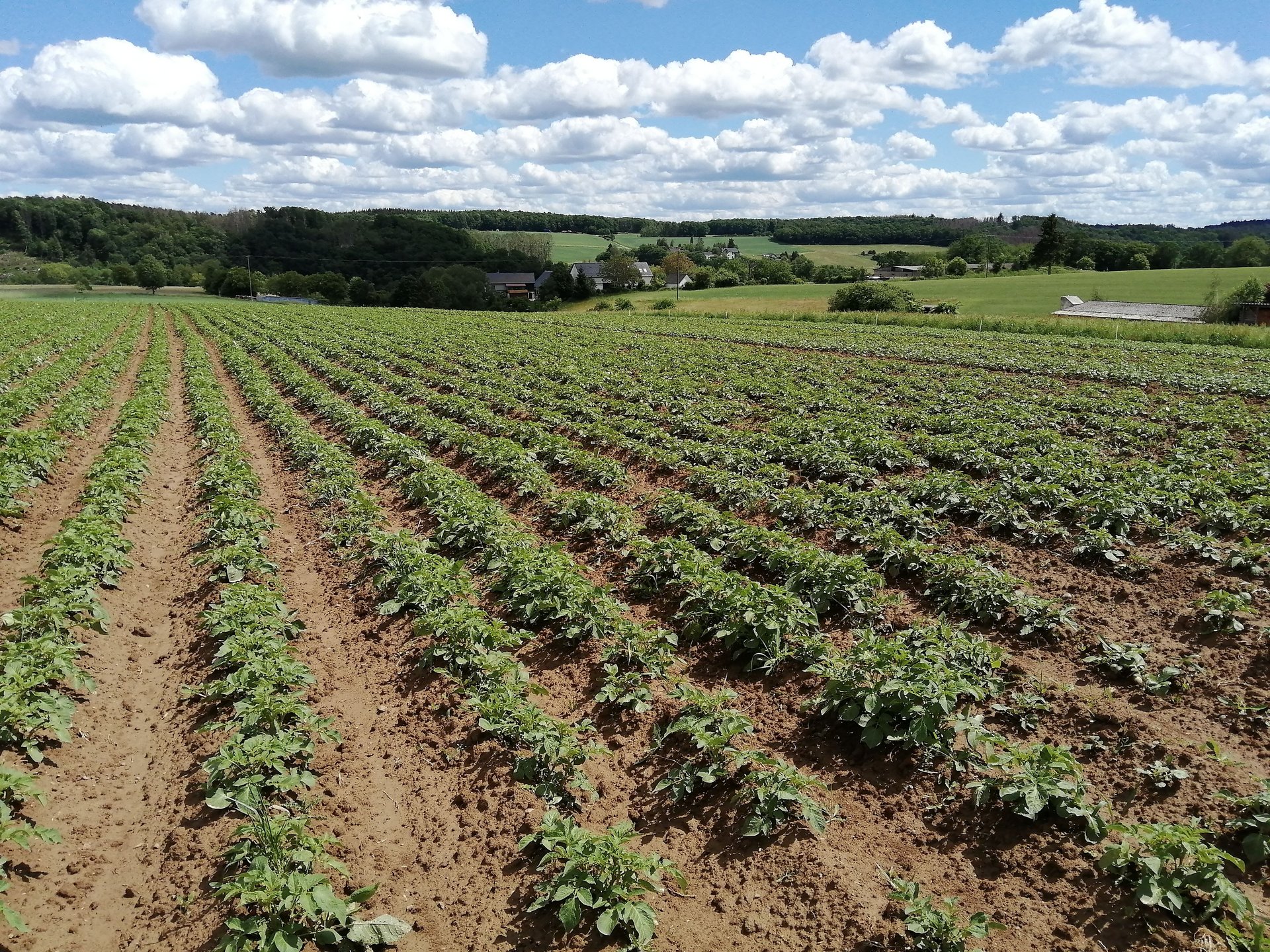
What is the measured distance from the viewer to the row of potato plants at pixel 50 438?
11914 mm

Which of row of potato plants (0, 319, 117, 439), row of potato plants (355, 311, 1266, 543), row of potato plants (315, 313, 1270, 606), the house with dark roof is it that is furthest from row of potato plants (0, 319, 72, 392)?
Result: the house with dark roof

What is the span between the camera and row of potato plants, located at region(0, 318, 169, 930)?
17.3 ft

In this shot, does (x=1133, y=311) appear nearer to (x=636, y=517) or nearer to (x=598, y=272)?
(x=636, y=517)

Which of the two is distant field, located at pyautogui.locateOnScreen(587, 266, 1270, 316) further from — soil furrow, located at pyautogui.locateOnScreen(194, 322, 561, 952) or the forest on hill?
soil furrow, located at pyautogui.locateOnScreen(194, 322, 561, 952)

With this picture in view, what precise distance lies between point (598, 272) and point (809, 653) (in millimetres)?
119390

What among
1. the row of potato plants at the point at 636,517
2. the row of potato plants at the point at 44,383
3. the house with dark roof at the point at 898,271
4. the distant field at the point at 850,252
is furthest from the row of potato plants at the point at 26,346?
the distant field at the point at 850,252

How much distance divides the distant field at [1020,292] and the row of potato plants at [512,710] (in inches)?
2038

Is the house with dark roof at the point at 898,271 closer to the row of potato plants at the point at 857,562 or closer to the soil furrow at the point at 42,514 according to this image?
the row of potato plants at the point at 857,562

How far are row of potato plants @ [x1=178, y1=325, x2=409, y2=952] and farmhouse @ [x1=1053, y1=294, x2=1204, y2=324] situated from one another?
55370 mm

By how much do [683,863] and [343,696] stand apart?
3.83m

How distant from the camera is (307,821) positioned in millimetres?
5324

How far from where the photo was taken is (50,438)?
586 inches

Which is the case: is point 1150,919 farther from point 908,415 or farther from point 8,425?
point 8,425

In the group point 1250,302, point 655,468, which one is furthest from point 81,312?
point 1250,302
